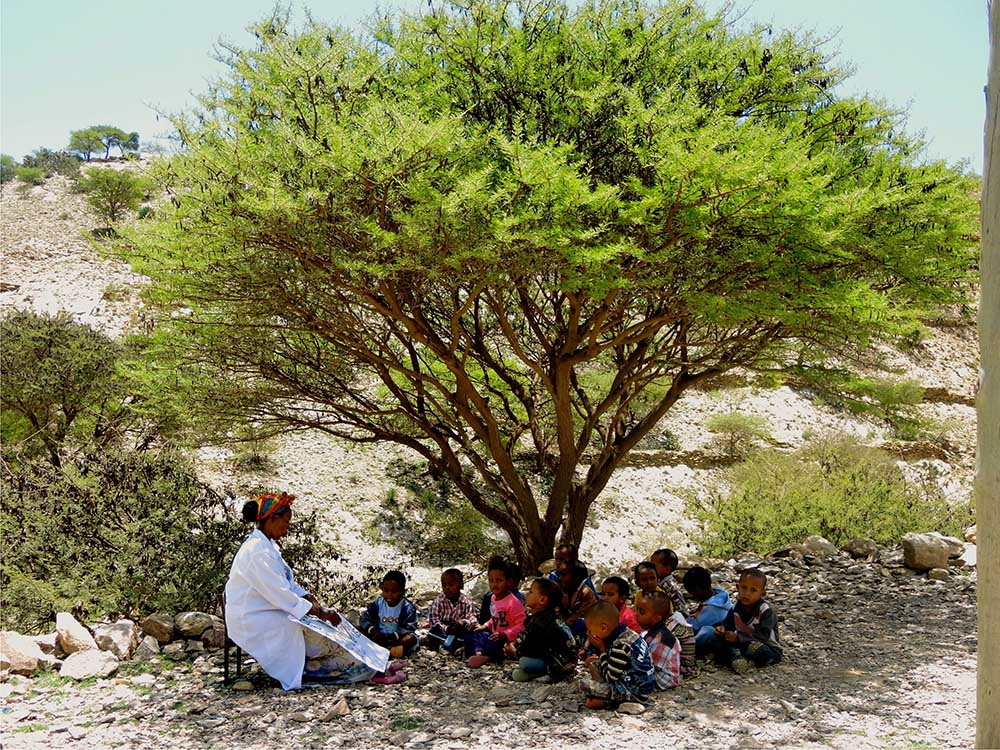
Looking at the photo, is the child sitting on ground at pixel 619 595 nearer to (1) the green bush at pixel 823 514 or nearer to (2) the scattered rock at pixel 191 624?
(2) the scattered rock at pixel 191 624

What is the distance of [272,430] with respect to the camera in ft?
35.4

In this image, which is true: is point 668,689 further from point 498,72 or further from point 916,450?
point 916,450

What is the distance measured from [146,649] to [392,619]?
1.73 metres

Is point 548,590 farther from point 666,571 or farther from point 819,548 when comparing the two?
point 819,548

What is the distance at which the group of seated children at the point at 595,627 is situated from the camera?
4844 mm

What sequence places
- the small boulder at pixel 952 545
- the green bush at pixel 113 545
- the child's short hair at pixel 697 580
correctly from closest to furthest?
the child's short hair at pixel 697 580 → the green bush at pixel 113 545 → the small boulder at pixel 952 545

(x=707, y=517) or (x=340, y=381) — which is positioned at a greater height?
(x=340, y=381)

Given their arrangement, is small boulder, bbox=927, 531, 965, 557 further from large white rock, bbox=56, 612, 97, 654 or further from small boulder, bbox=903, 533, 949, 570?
large white rock, bbox=56, 612, 97, 654

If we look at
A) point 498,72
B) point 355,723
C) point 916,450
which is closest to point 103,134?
point 916,450

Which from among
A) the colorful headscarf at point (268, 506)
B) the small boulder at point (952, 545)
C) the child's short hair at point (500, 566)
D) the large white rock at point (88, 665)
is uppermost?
the colorful headscarf at point (268, 506)

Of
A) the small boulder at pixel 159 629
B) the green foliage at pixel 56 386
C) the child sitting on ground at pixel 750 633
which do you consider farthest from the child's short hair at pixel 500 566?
the green foliage at pixel 56 386

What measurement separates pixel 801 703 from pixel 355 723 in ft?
8.46

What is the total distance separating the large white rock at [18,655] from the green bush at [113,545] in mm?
1275

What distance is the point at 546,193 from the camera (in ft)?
20.4
